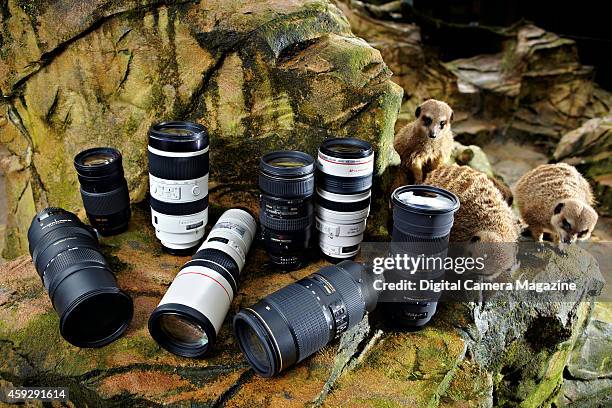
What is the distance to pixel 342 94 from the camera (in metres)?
3.51

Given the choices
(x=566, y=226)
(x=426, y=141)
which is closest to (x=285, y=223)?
(x=426, y=141)

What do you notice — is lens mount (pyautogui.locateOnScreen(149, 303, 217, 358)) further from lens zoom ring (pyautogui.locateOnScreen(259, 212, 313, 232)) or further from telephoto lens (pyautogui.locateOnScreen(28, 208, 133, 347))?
lens zoom ring (pyautogui.locateOnScreen(259, 212, 313, 232))

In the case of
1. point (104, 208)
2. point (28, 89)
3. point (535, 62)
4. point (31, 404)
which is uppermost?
point (28, 89)

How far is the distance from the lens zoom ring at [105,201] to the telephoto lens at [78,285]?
342 mm

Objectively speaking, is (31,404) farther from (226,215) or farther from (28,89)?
(28,89)

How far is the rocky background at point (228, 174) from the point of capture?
2.69m

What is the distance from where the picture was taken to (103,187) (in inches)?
133

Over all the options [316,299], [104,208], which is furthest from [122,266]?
[316,299]

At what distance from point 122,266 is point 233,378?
3.83 feet

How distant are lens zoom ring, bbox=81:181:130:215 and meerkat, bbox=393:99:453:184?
2.26 m

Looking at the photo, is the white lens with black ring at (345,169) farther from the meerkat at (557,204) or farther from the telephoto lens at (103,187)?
the meerkat at (557,204)

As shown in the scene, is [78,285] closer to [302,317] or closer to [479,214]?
[302,317]

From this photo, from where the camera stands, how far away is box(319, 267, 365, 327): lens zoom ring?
2.70 metres

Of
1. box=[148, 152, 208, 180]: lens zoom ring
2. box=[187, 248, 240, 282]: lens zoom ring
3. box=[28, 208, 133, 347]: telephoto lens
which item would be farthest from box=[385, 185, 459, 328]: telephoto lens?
box=[28, 208, 133, 347]: telephoto lens
